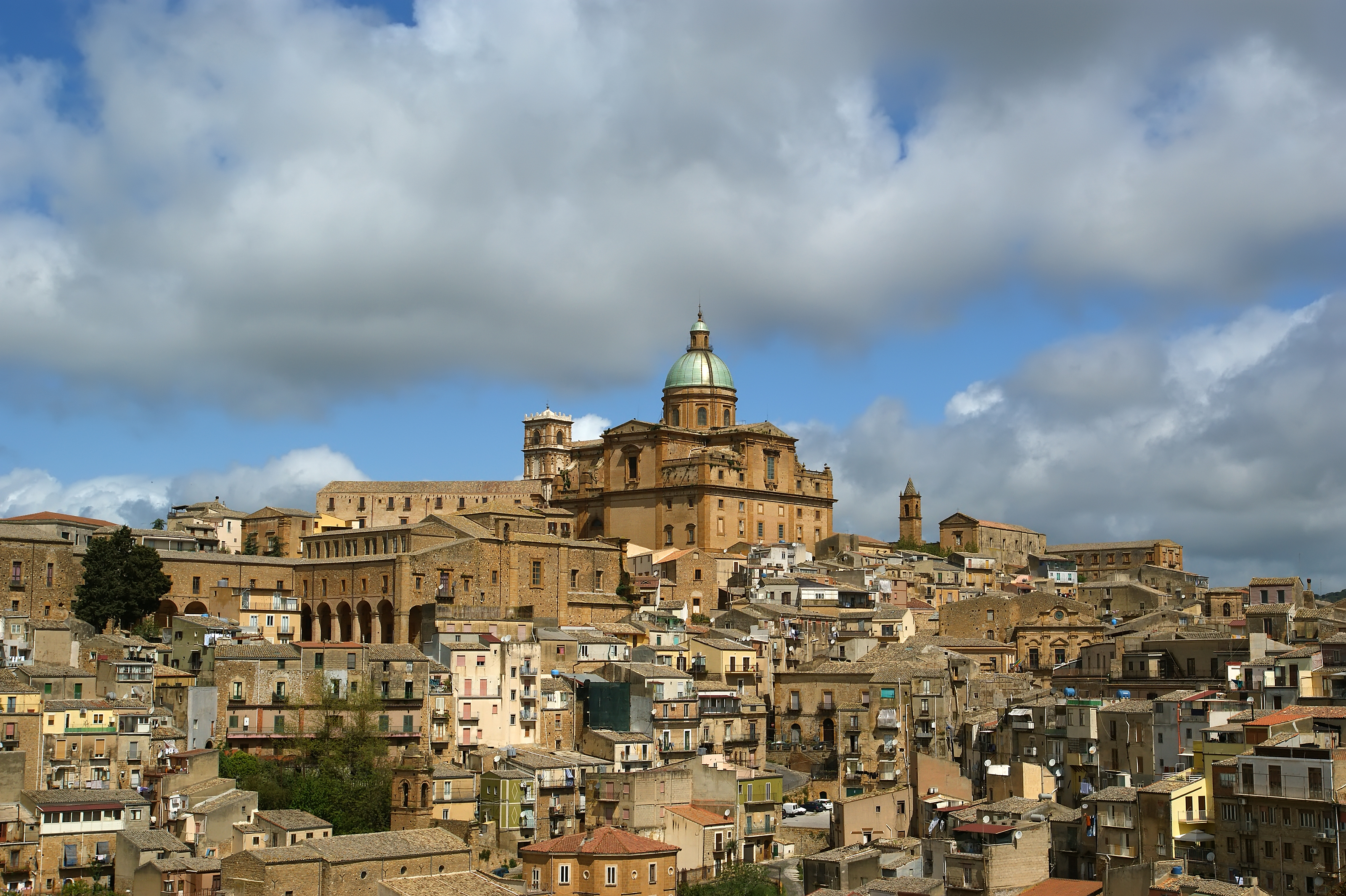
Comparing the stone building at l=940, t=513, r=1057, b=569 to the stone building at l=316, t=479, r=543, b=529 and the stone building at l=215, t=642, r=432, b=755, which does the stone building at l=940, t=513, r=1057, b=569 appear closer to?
the stone building at l=316, t=479, r=543, b=529

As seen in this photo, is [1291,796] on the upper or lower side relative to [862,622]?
lower

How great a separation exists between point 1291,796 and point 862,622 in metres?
41.2

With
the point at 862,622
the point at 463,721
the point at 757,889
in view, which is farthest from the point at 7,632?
the point at 862,622

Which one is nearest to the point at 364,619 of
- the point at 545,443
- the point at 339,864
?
the point at 339,864

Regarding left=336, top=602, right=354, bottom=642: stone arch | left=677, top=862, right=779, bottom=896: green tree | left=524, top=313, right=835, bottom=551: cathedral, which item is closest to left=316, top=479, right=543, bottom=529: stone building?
left=524, top=313, right=835, bottom=551: cathedral

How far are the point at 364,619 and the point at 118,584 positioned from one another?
443 inches

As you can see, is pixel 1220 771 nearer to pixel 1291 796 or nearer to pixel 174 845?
pixel 1291 796

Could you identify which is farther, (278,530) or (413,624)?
(278,530)

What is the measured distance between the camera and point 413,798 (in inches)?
2163

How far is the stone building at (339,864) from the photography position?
48.3 m

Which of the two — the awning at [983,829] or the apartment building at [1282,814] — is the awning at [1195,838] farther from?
the awning at [983,829]

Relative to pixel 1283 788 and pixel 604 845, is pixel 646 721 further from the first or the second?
pixel 1283 788

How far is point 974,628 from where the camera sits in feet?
277

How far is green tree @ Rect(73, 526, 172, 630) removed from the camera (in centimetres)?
7300
